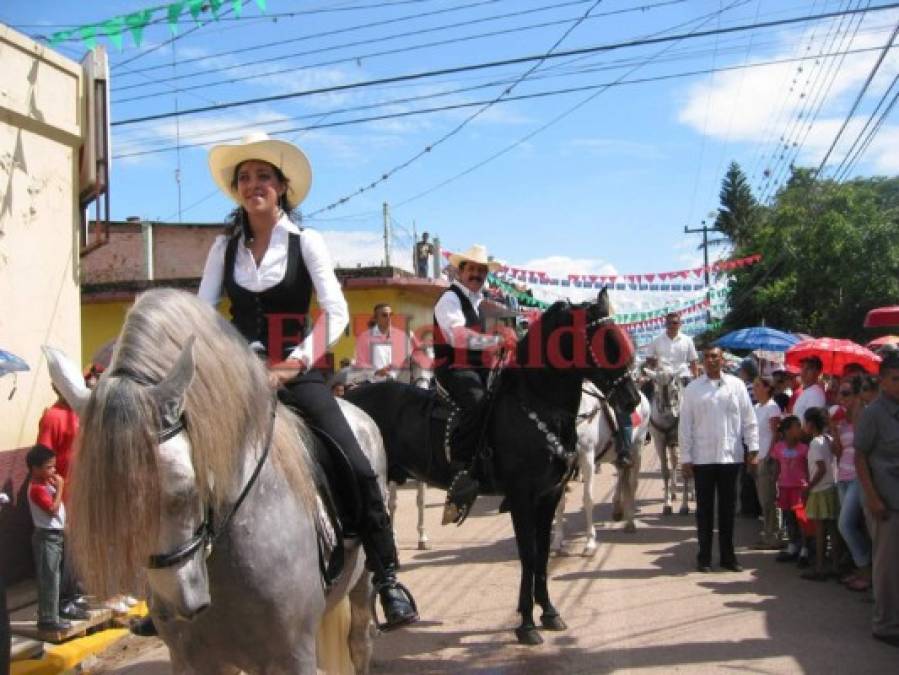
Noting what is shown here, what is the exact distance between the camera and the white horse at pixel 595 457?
923 cm

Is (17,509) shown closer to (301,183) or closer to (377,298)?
(301,183)

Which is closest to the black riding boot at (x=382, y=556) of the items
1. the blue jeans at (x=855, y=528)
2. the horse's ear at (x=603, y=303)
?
the horse's ear at (x=603, y=303)

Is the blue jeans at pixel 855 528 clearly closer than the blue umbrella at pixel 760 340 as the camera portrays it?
Yes

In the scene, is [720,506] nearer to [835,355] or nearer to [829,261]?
[835,355]

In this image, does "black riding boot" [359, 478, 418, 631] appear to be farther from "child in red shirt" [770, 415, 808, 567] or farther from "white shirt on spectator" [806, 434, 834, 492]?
"child in red shirt" [770, 415, 808, 567]

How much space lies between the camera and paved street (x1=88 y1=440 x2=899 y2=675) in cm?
570

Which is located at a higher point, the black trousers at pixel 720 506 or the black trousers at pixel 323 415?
the black trousers at pixel 323 415

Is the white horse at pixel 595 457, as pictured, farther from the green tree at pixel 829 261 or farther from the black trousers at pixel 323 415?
the green tree at pixel 829 261

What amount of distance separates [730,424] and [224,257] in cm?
608

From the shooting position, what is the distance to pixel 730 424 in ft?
27.5

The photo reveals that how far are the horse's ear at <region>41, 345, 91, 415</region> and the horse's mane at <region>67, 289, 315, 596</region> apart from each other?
0.25 feet

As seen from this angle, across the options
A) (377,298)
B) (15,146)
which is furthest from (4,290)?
(377,298)

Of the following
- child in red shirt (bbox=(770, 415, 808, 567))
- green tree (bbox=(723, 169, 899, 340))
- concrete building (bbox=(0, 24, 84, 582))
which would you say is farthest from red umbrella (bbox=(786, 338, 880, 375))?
green tree (bbox=(723, 169, 899, 340))

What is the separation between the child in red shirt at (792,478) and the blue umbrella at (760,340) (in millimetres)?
8414
